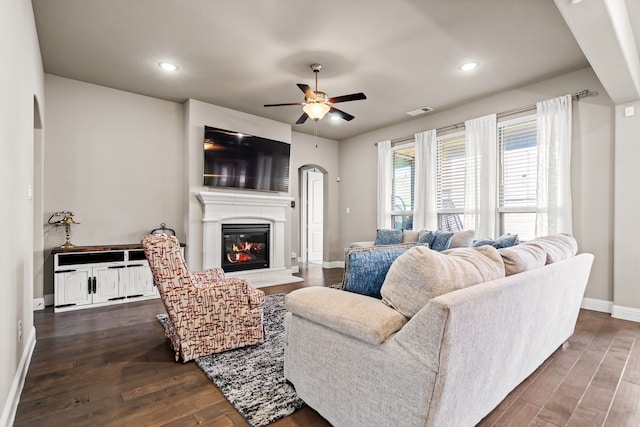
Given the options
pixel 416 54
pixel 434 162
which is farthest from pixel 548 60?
pixel 434 162

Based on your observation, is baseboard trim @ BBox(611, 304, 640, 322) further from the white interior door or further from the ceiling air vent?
the white interior door

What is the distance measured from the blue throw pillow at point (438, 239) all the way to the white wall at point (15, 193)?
169 inches

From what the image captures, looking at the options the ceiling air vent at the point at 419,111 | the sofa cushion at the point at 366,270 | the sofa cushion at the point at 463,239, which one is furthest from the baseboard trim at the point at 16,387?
the ceiling air vent at the point at 419,111

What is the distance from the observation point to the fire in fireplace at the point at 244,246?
5281mm

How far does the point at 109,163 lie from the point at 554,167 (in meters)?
5.87

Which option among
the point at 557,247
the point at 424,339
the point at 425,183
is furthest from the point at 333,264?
the point at 424,339

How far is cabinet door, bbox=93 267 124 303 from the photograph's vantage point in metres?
4.00

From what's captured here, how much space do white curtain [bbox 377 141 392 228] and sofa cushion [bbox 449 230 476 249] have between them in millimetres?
1784

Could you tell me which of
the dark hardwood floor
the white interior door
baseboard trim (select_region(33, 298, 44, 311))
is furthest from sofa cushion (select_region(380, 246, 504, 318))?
the white interior door

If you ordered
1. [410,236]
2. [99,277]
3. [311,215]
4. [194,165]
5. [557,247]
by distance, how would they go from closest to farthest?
[557,247], [99,277], [194,165], [410,236], [311,215]

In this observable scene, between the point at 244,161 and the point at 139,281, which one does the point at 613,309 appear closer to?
the point at 244,161

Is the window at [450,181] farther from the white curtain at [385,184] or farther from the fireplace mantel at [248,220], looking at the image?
the fireplace mantel at [248,220]

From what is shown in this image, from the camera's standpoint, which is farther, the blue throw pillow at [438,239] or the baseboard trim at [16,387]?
the blue throw pillow at [438,239]

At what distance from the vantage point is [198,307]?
248cm
